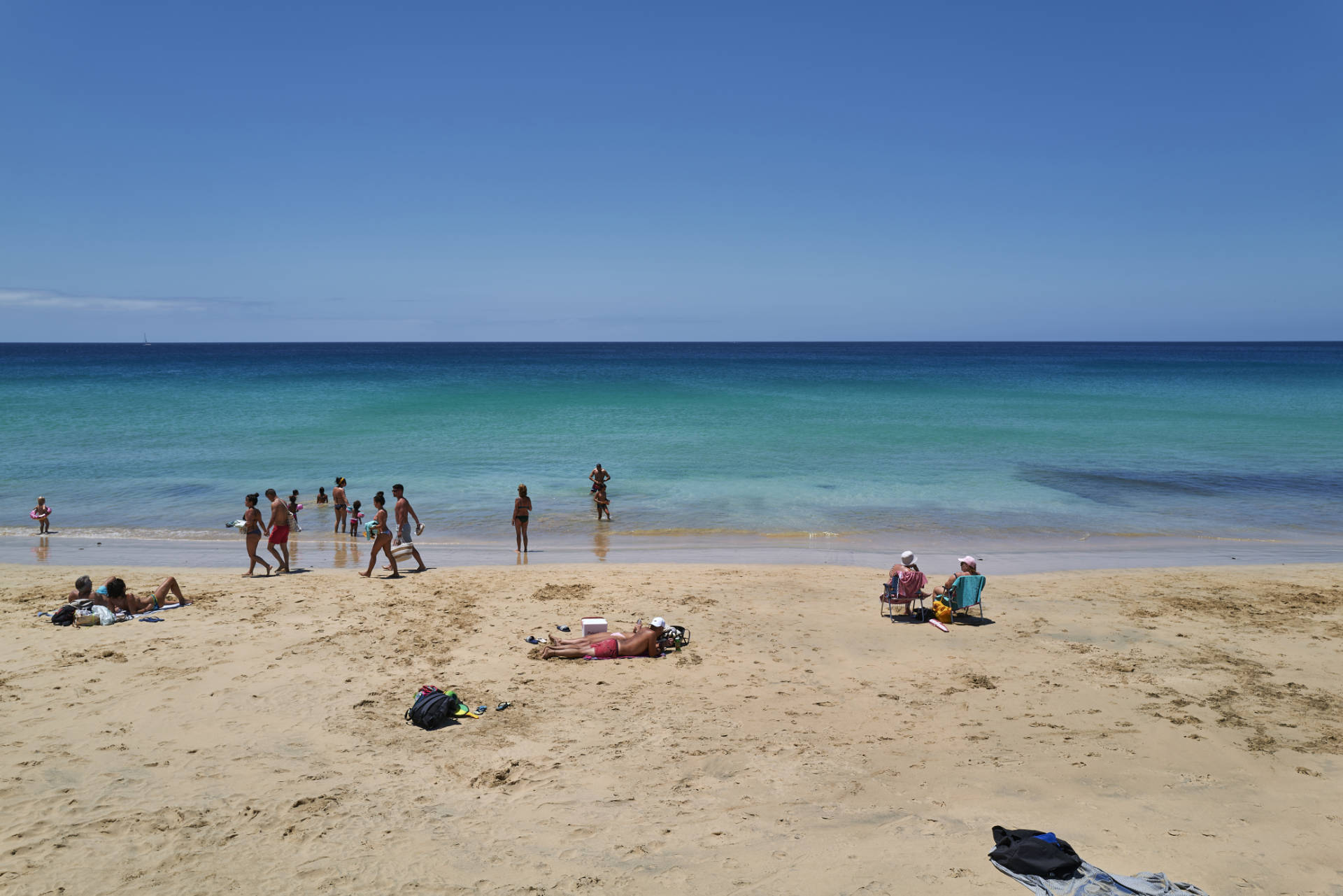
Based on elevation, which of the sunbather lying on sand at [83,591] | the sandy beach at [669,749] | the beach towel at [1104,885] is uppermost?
the sunbather lying on sand at [83,591]

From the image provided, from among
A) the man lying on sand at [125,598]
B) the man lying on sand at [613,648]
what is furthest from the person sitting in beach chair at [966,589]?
the man lying on sand at [125,598]

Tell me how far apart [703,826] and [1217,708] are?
5627 mm

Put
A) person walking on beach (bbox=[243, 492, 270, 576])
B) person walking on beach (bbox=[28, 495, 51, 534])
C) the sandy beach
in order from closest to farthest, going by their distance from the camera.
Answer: the sandy beach → person walking on beach (bbox=[243, 492, 270, 576]) → person walking on beach (bbox=[28, 495, 51, 534])

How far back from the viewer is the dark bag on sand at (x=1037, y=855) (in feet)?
17.3

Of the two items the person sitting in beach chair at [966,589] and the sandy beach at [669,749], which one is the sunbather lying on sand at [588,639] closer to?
the sandy beach at [669,749]

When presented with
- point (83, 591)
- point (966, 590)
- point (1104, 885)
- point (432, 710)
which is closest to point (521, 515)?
point (83, 591)

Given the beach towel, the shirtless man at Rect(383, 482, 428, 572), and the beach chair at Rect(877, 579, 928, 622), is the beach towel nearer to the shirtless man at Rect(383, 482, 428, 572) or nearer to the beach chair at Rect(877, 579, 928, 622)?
the beach chair at Rect(877, 579, 928, 622)

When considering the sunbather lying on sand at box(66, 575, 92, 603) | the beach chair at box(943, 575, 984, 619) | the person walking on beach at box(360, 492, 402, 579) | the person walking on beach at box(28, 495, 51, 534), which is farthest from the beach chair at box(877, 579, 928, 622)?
the person walking on beach at box(28, 495, 51, 534)

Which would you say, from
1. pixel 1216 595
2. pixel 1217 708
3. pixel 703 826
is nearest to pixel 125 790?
pixel 703 826

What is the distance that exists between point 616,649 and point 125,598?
6660 millimetres

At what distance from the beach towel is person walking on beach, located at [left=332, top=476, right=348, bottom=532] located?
15113 millimetres

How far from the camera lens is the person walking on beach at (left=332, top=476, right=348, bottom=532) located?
1703 cm

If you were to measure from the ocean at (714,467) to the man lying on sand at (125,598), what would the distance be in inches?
157

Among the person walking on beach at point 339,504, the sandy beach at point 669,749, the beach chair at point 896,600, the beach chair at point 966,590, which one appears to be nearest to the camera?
the sandy beach at point 669,749
